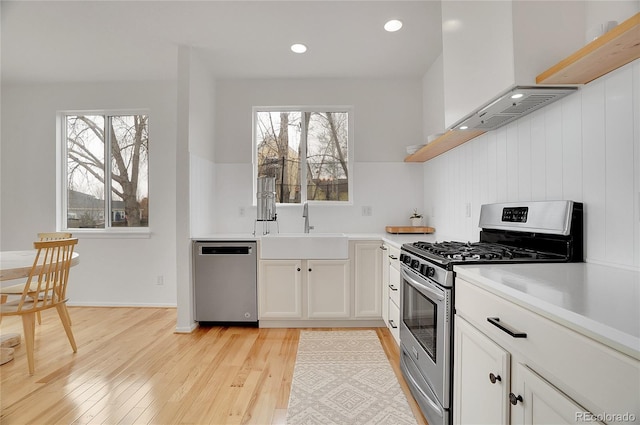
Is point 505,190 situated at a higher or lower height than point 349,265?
higher

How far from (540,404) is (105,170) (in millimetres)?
4516

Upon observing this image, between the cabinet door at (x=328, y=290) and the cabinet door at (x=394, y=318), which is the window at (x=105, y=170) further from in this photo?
the cabinet door at (x=394, y=318)

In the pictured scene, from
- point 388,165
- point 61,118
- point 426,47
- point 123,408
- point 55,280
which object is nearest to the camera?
point 123,408

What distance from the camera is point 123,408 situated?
1.84 metres

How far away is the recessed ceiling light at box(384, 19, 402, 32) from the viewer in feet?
8.41

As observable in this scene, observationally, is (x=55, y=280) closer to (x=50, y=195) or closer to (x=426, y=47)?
(x=50, y=195)

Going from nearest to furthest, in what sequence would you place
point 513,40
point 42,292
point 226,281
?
point 513,40
point 42,292
point 226,281

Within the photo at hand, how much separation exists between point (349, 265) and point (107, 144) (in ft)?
10.7

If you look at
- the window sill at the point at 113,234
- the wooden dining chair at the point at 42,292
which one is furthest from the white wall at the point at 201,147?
the wooden dining chair at the point at 42,292

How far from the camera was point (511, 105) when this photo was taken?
1.62 metres

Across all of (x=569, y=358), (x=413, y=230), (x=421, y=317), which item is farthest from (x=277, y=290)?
(x=569, y=358)

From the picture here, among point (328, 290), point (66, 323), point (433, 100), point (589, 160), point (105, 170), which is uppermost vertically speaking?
point (433, 100)

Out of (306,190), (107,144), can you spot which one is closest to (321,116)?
(306,190)

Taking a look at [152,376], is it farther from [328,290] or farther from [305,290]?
[328,290]
